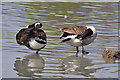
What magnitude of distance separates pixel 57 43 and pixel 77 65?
8.82 ft

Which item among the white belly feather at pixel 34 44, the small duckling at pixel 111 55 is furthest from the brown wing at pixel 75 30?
the small duckling at pixel 111 55

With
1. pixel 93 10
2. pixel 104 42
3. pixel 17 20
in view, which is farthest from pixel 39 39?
pixel 93 10

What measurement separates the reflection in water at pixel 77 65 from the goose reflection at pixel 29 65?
67 cm

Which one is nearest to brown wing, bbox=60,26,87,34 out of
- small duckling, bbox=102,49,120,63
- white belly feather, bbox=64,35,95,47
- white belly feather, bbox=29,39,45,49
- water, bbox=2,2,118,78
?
white belly feather, bbox=64,35,95,47

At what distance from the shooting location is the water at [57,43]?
8922mm

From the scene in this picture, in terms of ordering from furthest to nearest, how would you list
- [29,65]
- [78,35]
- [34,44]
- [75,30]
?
[75,30] → [78,35] → [34,44] → [29,65]

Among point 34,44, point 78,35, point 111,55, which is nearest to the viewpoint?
point 111,55

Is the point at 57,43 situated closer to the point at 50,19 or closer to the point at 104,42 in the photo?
the point at 104,42

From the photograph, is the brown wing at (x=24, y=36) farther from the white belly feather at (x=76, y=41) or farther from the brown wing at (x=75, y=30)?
the white belly feather at (x=76, y=41)

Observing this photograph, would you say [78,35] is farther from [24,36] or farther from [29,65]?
[29,65]

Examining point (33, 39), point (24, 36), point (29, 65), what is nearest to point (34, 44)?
point (33, 39)

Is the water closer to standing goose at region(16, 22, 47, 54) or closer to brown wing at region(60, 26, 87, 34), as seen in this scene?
standing goose at region(16, 22, 47, 54)

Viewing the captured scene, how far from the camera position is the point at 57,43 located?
12062 mm

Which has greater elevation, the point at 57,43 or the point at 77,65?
the point at 57,43
